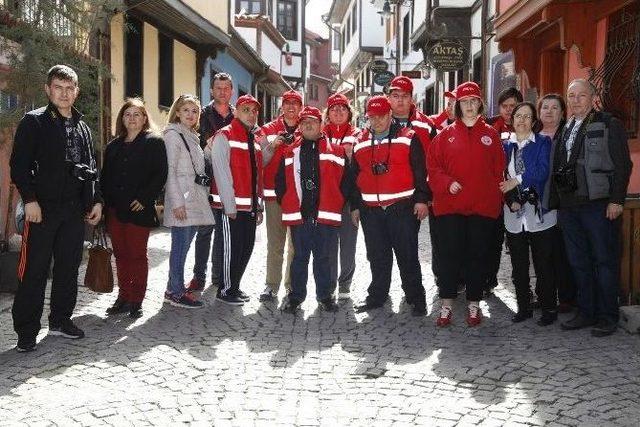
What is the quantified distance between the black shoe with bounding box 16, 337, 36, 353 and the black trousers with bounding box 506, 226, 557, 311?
3.73m

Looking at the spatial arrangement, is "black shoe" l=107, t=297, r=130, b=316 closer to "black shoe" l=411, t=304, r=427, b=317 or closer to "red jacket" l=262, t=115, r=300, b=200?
"red jacket" l=262, t=115, r=300, b=200

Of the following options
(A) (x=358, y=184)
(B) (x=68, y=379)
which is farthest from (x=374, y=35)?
(B) (x=68, y=379)

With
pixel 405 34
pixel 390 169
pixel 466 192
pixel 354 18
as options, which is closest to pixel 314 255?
pixel 390 169

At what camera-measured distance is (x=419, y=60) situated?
72.4 feet

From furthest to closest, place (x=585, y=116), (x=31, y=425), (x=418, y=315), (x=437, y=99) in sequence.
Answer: (x=437, y=99)
(x=418, y=315)
(x=585, y=116)
(x=31, y=425)

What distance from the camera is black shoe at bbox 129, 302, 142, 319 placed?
617 cm

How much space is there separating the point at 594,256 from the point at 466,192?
1.08 metres

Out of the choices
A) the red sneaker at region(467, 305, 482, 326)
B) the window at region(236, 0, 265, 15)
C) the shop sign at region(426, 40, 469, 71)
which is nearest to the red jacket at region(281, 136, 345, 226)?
the red sneaker at region(467, 305, 482, 326)

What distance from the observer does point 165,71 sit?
15.3 meters

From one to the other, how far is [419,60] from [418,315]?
1689 cm

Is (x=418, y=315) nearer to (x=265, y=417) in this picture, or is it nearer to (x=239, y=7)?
(x=265, y=417)

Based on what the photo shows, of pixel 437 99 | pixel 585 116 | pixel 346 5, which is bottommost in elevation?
pixel 585 116

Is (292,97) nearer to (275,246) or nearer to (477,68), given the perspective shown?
(275,246)

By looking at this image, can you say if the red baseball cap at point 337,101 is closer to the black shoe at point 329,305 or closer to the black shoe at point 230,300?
the black shoe at point 329,305
